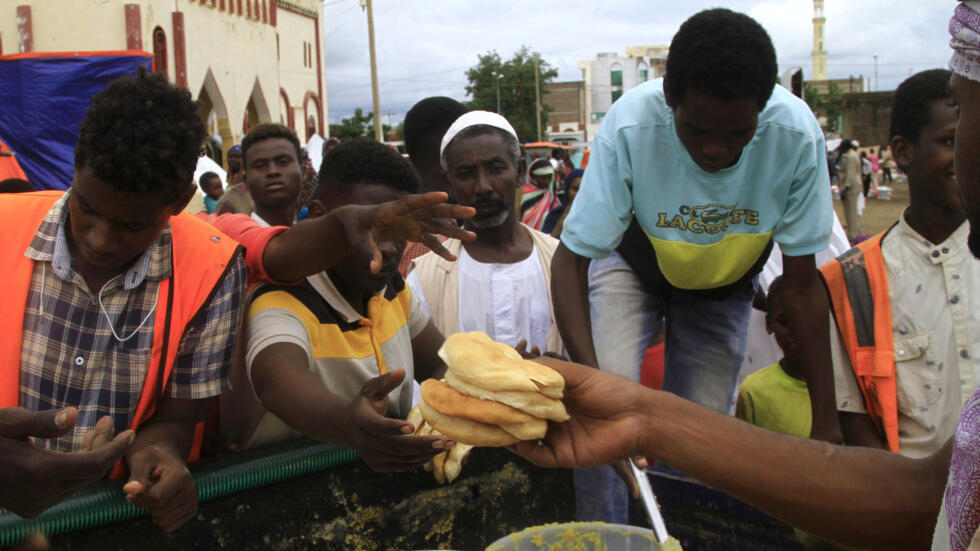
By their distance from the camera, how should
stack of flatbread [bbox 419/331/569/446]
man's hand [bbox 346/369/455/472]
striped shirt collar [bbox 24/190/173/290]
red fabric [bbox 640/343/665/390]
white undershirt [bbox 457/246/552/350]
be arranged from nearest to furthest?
1. stack of flatbread [bbox 419/331/569/446]
2. man's hand [bbox 346/369/455/472]
3. striped shirt collar [bbox 24/190/173/290]
4. white undershirt [bbox 457/246/552/350]
5. red fabric [bbox 640/343/665/390]

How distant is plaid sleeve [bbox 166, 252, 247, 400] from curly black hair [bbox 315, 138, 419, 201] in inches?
→ 25.6

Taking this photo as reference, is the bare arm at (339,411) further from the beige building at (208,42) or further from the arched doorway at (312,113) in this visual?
the arched doorway at (312,113)

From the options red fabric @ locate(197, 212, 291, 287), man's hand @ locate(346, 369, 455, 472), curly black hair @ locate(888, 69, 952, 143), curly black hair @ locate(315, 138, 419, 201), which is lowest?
man's hand @ locate(346, 369, 455, 472)

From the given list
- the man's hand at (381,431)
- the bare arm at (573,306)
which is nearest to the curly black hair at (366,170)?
the bare arm at (573,306)

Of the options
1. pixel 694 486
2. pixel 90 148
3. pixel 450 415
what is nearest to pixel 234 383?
pixel 90 148

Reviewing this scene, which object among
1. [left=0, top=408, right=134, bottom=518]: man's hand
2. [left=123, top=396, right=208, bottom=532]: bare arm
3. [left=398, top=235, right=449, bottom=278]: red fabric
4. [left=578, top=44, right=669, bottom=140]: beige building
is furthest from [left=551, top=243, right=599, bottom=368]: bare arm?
[left=578, top=44, right=669, bottom=140]: beige building

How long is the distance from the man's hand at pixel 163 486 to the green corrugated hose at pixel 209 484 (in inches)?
4.0

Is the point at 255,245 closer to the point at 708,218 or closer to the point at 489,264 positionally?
the point at 489,264

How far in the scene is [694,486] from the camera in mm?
2264

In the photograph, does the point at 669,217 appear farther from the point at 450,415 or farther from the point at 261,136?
the point at 261,136

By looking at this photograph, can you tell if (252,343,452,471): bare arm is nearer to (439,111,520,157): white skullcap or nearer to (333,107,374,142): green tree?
(439,111,520,157): white skullcap

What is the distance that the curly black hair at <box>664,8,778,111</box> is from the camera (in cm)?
202

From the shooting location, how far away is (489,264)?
118 inches

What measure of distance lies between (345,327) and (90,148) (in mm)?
824
